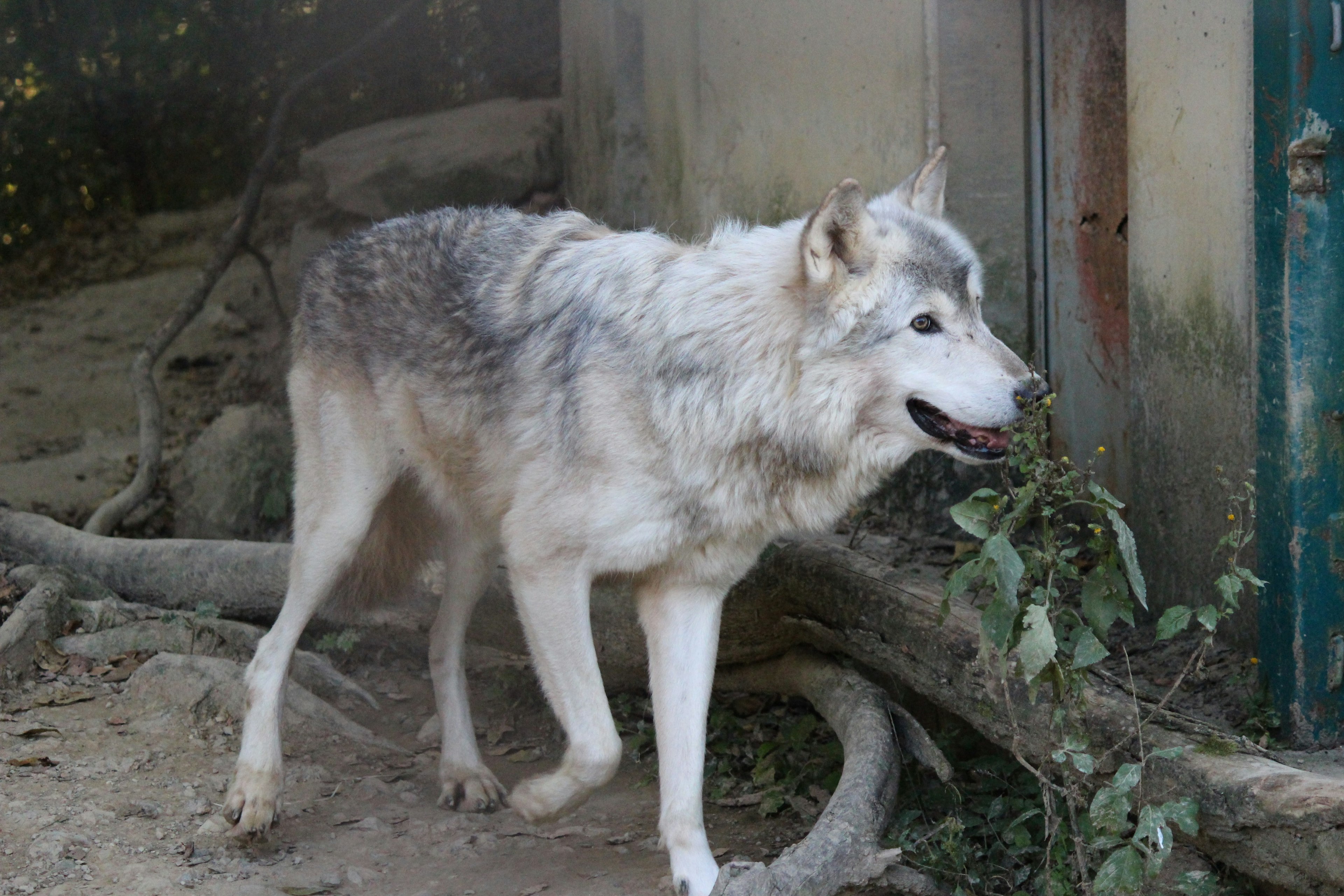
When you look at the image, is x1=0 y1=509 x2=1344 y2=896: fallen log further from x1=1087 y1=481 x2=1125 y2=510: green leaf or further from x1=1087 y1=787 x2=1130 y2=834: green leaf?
x1=1087 y1=481 x2=1125 y2=510: green leaf

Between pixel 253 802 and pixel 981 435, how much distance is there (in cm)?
229

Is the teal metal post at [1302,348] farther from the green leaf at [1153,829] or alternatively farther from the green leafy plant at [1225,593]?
the green leaf at [1153,829]

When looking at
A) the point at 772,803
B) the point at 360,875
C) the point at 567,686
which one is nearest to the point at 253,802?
the point at 360,875

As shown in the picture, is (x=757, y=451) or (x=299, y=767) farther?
(x=299, y=767)

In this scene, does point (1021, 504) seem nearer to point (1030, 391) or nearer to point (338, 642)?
point (1030, 391)

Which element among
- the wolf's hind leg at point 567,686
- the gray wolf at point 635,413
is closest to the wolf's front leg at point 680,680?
the gray wolf at point 635,413

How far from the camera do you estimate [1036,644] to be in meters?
2.62

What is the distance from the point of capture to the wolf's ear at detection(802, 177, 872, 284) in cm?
293

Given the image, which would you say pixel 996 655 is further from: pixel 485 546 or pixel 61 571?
pixel 61 571

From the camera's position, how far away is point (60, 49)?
25.0ft

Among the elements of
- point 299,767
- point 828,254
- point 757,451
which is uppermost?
point 828,254

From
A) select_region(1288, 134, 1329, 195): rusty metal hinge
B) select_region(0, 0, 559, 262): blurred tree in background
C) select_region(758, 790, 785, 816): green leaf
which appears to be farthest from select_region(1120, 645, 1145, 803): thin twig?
select_region(0, 0, 559, 262): blurred tree in background

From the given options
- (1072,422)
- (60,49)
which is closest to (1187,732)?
(1072,422)

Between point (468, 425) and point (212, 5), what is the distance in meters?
5.35
